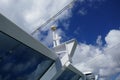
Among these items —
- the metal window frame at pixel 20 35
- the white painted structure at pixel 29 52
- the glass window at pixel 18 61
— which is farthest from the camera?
the glass window at pixel 18 61

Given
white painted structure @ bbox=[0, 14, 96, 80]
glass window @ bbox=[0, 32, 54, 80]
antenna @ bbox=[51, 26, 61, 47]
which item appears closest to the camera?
white painted structure @ bbox=[0, 14, 96, 80]

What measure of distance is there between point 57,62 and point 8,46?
21.3 ft

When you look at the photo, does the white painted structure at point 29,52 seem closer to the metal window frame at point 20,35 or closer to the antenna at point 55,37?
the metal window frame at point 20,35

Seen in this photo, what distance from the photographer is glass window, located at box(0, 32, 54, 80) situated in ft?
32.4

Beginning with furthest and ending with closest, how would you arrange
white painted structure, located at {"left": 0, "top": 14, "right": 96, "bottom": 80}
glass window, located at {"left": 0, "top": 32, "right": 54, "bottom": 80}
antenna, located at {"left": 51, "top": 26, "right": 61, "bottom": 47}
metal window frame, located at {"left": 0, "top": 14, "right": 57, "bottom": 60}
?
antenna, located at {"left": 51, "top": 26, "right": 61, "bottom": 47} < glass window, located at {"left": 0, "top": 32, "right": 54, "bottom": 80} < white painted structure, located at {"left": 0, "top": 14, "right": 96, "bottom": 80} < metal window frame, located at {"left": 0, "top": 14, "right": 57, "bottom": 60}

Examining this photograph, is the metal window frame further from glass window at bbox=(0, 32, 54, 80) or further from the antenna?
the antenna

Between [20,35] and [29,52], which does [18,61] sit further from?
[20,35]

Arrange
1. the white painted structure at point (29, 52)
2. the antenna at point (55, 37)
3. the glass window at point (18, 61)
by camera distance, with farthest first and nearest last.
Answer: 1. the antenna at point (55, 37)
2. the glass window at point (18, 61)
3. the white painted structure at point (29, 52)

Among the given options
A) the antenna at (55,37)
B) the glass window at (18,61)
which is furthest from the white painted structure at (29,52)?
the antenna at (55,37)

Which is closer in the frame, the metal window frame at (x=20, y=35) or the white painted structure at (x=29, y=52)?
the metal window frame at (x=20, y=35)

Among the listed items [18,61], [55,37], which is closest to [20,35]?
[18,61]

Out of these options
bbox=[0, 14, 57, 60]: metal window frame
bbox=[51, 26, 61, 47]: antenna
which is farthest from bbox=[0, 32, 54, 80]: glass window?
bbox=[51, 26, 61, 47]: antenna

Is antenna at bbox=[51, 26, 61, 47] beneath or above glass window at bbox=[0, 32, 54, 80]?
above

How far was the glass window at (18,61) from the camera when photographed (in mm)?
9883
